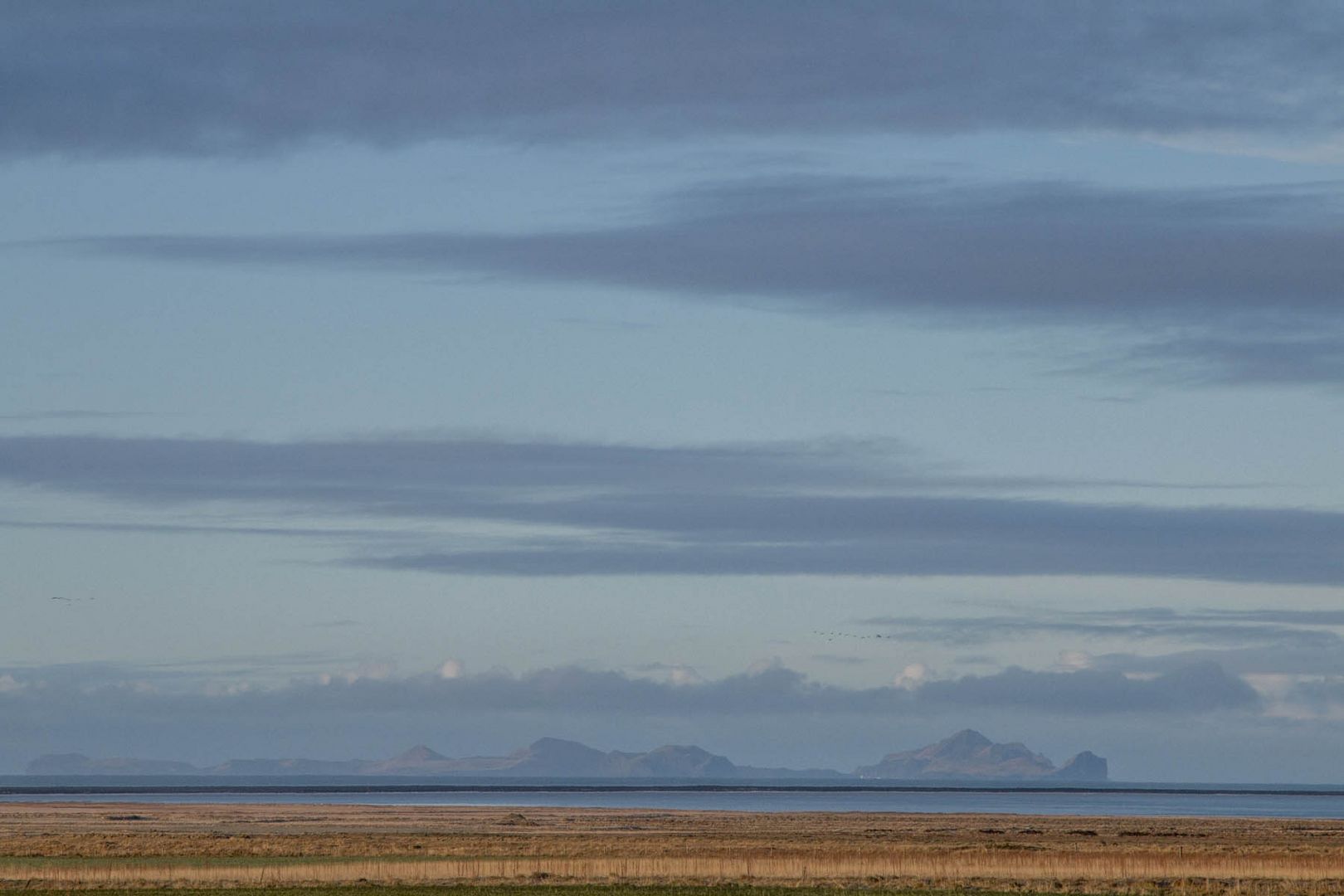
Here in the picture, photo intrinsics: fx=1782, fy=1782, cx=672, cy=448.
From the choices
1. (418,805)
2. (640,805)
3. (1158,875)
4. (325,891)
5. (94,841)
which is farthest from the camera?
(640,805)

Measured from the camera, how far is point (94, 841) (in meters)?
95.2

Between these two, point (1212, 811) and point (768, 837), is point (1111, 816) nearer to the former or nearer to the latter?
point (1212, 811)

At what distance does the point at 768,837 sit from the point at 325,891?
47656mm

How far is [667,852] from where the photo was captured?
85.9 m

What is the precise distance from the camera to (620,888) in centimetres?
6191

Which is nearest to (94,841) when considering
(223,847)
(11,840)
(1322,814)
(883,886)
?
(11,840)

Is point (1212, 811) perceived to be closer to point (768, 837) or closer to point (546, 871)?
point (768, 837)

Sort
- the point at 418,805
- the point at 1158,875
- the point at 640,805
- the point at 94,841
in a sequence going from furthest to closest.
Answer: the point at 640,805
the point at 418,805
the point at 94,841
the point at 1158,875

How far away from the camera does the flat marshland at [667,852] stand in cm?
6588

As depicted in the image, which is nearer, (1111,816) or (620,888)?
(620,888)

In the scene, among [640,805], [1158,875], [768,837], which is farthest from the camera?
[640,805]

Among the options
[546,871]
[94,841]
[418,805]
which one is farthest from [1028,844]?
[418,805]

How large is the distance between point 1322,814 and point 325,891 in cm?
14924

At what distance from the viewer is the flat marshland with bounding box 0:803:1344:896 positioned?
6588 cm
